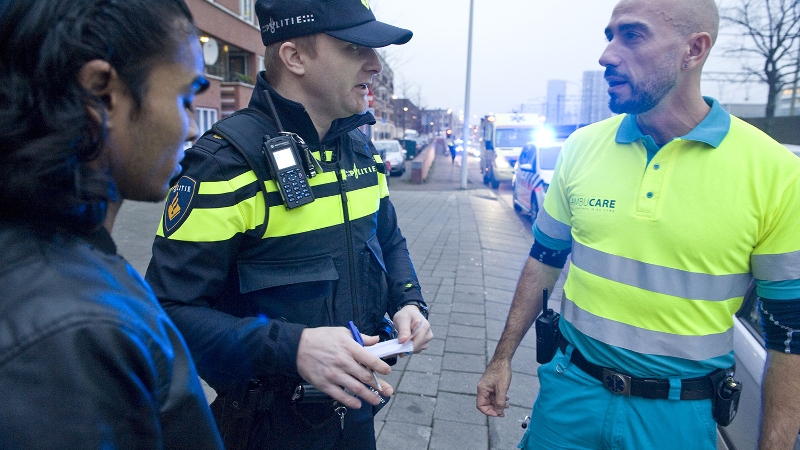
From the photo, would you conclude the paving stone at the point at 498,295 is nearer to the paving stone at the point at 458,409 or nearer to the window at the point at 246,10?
the paving stone at the point at 458,409

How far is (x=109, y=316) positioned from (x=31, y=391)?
120mm

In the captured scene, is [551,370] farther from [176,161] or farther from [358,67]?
[176,161]

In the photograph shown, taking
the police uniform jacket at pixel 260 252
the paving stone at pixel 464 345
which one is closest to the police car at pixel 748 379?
the police uniform jacket at pixel 260 252

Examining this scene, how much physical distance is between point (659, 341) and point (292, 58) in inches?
61.0

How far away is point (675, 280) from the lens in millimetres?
1698

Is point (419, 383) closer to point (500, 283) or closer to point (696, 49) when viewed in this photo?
point (696, 49)

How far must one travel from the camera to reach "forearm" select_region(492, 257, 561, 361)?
2.18 m

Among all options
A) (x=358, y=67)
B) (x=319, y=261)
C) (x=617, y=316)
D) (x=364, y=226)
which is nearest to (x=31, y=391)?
(x=319, y=261)

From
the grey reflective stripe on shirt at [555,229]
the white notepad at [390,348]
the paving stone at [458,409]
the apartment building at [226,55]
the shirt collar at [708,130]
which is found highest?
the apartment building at [226,55]

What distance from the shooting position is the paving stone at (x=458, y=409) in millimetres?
3305

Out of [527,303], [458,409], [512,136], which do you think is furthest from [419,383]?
[512,136]

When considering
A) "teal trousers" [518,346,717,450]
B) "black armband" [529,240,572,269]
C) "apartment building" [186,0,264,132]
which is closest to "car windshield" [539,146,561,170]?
"black armband" [529,240,572,269]

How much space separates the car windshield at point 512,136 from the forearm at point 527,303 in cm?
1762

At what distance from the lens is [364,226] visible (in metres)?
1.81
